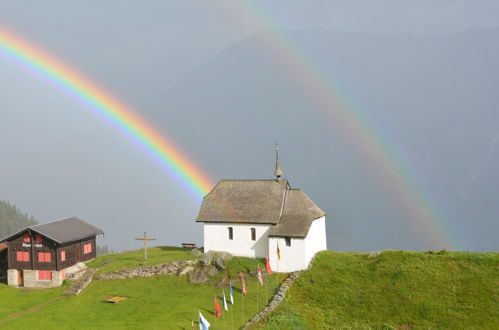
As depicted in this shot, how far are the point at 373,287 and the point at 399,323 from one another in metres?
4.62

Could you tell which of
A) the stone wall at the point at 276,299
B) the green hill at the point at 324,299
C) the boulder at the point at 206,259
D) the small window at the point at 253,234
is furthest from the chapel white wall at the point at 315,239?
the boulder at the point at 206,259

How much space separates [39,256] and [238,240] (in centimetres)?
2071

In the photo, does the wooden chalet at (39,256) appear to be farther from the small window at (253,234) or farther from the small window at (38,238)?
the small window at (253,234)

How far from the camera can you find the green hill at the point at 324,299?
31.4 metres

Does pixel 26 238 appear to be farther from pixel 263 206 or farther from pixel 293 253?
pixel 293 253

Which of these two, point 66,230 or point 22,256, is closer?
point 22,256

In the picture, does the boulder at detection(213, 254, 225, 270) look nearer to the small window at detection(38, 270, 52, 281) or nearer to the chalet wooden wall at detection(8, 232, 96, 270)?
the chalet wooden wall at detection(8, 232, 96, 270)

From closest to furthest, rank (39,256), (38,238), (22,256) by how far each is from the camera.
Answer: (39,256)
(38,238)
(22,256)

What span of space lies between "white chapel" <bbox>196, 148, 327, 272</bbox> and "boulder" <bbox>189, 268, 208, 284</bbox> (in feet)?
17.7

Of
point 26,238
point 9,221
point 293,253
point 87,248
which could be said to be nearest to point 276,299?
point 293,253

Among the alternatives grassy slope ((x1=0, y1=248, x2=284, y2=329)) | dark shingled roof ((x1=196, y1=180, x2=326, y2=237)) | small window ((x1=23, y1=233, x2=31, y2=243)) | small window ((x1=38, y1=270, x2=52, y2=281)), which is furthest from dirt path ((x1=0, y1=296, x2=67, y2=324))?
dark shingled roof ((x1=196, y1=180, x2=326, y2=237))

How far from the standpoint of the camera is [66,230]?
4966 cm

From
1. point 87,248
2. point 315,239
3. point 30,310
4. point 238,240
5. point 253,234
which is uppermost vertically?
point 253,234

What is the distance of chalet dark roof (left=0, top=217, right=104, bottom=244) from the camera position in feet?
151
